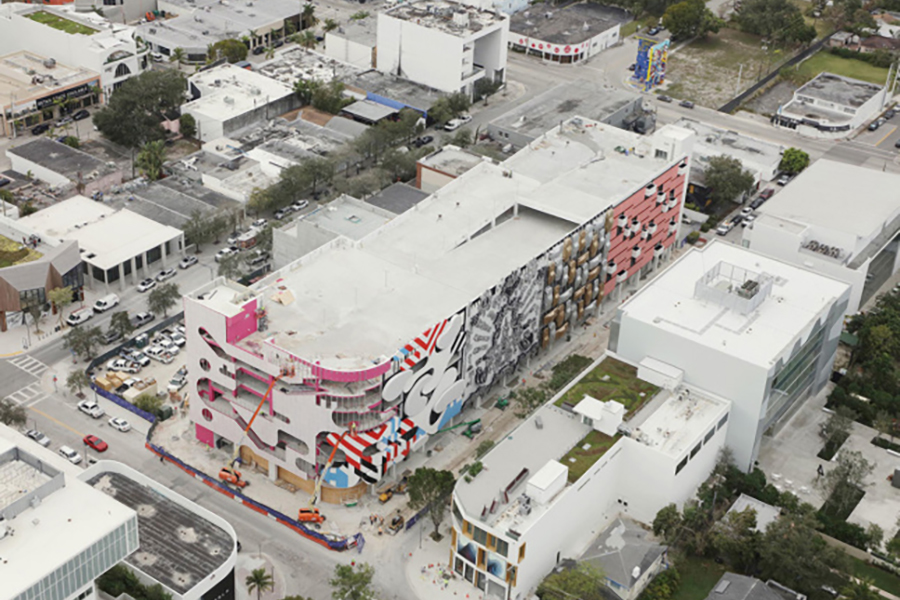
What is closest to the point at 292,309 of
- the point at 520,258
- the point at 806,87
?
the point at 520,258

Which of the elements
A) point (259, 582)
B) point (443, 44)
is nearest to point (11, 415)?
point (259, 582)

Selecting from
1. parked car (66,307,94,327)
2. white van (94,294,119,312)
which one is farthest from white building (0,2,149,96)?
parked car (66,307,94,327)

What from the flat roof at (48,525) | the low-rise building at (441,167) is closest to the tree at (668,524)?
the flat roof at (48,525)

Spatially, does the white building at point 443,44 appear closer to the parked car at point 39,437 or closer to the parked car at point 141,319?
the parked car at point 141,319

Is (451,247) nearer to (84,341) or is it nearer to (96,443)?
(84,341)

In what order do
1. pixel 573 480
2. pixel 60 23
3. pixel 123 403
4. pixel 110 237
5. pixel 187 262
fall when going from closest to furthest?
pixel 573 480, pixel 123 403, pixel 110 237, pixel 187 262, pixel 60 23

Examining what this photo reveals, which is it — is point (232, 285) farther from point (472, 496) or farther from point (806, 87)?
point (806, 87)
